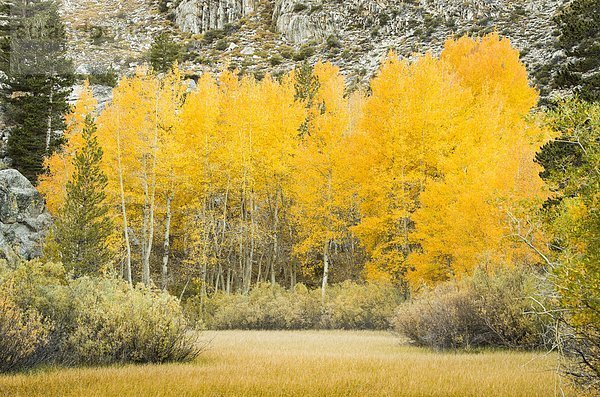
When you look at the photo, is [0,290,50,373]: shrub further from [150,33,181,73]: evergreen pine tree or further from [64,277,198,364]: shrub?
[150,33,181,73]: evergreen pine tree

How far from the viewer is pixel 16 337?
310 inches

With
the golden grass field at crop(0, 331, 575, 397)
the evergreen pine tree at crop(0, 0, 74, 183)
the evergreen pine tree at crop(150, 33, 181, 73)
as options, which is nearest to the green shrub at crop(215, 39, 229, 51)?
the evergreen pine tree at crop(150, 33, 181, 73)

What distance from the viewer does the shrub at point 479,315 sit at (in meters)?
11.2

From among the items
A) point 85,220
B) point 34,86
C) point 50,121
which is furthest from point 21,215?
point 34,86

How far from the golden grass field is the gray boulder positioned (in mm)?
19558

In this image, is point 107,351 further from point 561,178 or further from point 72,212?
point 72,212

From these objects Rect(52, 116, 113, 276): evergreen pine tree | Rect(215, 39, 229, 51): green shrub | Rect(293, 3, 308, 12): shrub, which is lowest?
Rect(52, 116, 113, 276): evergreen pine tree

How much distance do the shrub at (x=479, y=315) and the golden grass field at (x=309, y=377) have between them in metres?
0.71

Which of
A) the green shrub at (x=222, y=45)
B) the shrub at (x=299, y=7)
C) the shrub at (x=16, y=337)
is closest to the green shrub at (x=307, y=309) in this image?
the shrub at (x=16, y=337)

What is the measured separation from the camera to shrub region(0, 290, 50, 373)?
779cm

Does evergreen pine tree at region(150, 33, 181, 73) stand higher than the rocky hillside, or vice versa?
the rocky hillside

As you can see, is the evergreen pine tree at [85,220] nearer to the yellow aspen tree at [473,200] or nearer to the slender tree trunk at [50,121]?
the yellow aspen tree at [473,200]

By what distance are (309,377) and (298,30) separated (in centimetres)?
6769

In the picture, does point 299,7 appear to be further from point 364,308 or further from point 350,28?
point 364,308
